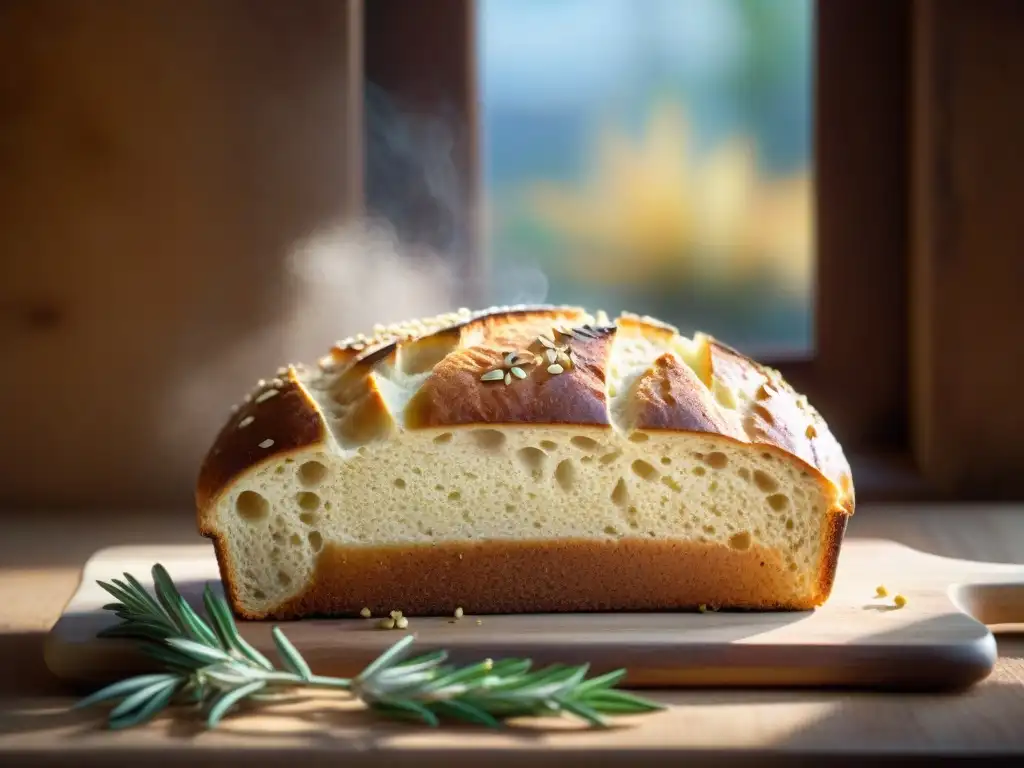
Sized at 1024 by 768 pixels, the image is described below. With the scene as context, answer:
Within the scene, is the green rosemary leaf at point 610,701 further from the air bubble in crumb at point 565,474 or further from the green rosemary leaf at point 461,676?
the air bubble in crumb at point 565,474

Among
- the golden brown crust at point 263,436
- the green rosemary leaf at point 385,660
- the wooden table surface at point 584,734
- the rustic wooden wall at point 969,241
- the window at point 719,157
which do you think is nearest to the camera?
the wooden table surface at point 584,734

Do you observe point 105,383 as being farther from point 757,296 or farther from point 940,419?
point 940,419

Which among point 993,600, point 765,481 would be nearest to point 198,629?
point 765,481

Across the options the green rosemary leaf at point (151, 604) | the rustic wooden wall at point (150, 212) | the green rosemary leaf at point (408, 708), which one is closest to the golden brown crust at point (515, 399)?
the green rosemary leaf at point (151, 604)

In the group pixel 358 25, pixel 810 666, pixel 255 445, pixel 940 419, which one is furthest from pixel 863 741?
pixel 358 25

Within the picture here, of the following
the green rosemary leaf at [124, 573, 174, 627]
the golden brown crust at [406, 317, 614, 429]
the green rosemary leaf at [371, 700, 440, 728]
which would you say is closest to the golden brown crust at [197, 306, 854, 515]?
the golden brown crust at [406, 317, 614, 429]

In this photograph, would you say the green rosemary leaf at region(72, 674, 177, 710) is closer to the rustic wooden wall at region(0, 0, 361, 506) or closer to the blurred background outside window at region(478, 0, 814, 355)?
the rustic wooden wall at region(0, 0, 361, 506)
